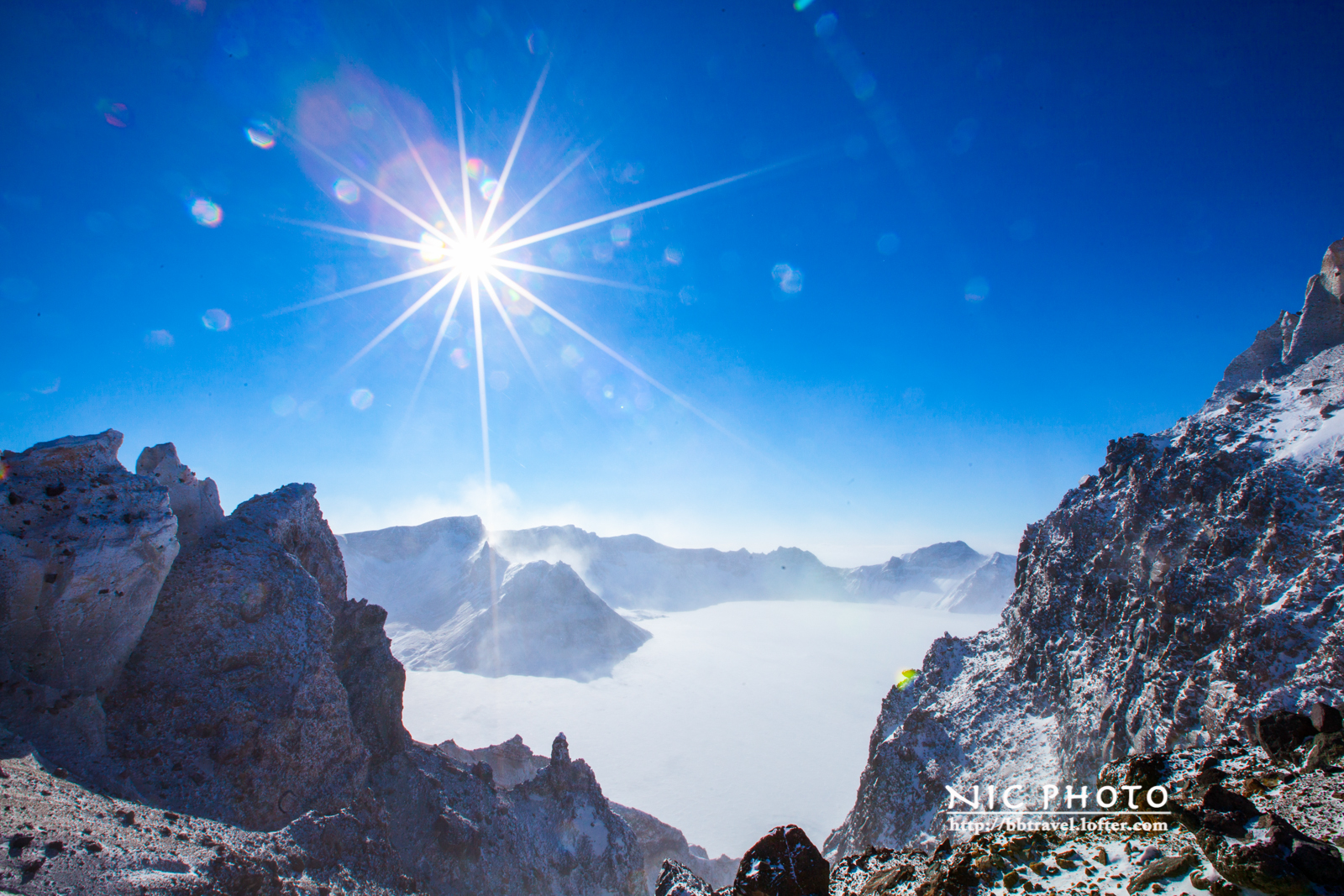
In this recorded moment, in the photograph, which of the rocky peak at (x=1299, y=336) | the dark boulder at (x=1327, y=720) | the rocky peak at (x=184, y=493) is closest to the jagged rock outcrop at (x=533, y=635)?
the rocky peak at (x=184, y=493)

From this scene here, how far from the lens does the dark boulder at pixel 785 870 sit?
37.3 feet

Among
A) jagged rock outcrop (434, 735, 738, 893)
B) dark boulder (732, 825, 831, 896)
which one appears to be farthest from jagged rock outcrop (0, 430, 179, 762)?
jagged rock outcrop (434, 735, 738, 893)

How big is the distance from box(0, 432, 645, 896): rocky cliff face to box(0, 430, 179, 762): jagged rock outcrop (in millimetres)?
52

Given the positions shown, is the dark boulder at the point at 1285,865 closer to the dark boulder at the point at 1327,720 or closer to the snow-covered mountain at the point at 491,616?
the dark boulder at the point at 1327,720

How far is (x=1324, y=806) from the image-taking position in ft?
32.0

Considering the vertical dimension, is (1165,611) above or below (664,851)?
above

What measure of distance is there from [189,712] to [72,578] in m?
6.09

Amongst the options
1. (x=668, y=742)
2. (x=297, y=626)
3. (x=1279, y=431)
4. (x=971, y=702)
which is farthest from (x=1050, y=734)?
(x=668, y=742)

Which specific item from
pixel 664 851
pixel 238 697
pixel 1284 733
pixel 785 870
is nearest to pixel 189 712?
pixel 238 697

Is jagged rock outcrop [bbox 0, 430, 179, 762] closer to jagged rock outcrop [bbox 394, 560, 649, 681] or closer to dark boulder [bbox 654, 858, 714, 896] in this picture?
dark boulder [bbox 654, 858, 714, 896]

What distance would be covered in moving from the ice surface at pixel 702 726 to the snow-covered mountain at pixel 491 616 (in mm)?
6504

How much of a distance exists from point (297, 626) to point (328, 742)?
16.9 ft

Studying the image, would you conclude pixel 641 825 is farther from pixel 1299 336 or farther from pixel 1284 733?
pixel 1299 336

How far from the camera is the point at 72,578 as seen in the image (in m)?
16.5
